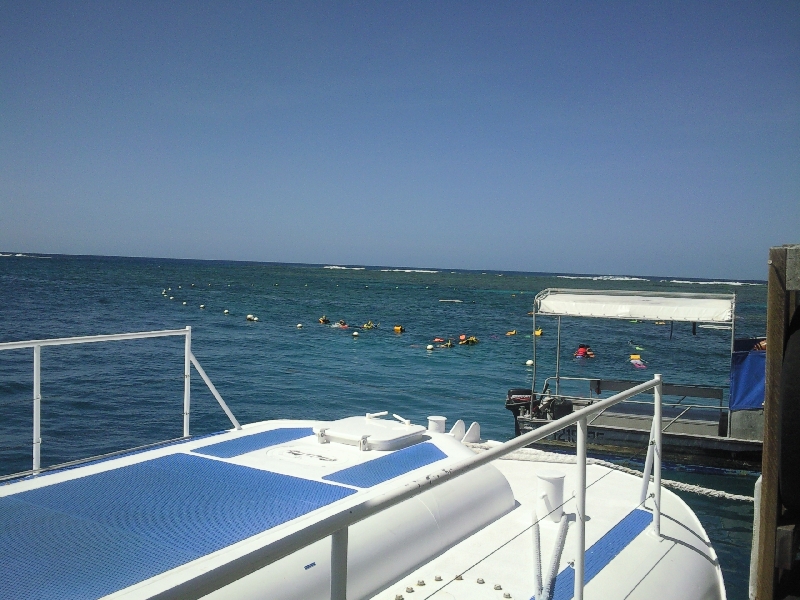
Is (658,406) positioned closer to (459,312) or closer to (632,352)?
(632,352)

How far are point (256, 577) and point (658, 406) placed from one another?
119 inches

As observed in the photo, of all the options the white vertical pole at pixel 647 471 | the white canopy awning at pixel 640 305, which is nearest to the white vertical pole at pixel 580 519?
the white vertical pole at pixel 647 471

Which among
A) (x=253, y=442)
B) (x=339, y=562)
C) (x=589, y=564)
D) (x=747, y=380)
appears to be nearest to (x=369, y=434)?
(x=253, y=442)

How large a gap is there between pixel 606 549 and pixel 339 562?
3944 mm

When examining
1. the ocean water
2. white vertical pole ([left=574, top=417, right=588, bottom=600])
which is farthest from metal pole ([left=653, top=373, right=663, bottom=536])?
the ocean water

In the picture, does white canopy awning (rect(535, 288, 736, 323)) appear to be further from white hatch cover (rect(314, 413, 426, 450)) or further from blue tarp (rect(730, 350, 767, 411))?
white hatch cover (rect(314, 413, 426, 450))

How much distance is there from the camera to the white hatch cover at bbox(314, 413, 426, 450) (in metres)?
5.85

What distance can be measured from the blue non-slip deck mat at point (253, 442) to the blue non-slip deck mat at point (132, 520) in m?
0.41

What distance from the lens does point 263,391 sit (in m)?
22.0

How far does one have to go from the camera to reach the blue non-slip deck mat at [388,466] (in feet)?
16.2

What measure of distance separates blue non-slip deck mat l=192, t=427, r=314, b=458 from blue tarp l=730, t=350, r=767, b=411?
32.5ft

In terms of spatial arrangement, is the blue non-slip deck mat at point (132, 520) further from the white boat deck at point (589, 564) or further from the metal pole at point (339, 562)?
the metal pole at point (339, 562)

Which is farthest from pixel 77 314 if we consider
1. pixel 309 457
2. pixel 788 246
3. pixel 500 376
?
pixel 788 246

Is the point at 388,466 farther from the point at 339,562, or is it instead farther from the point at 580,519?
the point at 339,562
